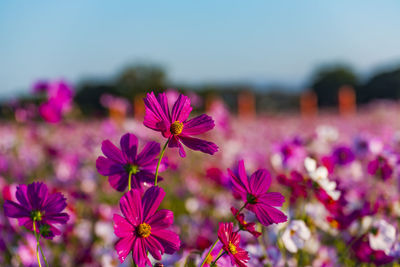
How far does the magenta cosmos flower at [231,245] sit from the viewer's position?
0.78 metres

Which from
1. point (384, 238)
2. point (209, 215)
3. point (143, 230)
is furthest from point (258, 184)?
point (209, 215)

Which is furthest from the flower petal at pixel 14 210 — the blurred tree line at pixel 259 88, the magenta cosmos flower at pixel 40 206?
the blurred tree line at pixel 259 88

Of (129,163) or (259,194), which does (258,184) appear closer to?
(259,194)

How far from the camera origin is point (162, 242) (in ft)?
2.58

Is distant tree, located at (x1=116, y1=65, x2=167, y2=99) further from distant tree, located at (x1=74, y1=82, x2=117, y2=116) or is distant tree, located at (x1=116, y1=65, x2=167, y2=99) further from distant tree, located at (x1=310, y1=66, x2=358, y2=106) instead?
distant tree, located at (x1=310, y1=66, x2=358, y2=106)

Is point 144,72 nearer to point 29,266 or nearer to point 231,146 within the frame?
point 231,146

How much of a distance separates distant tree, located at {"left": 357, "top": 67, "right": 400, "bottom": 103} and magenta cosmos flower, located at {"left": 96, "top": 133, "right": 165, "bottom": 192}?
19.5 meters

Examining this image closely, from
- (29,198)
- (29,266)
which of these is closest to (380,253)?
(29,198)

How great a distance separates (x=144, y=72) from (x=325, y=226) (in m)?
23.5

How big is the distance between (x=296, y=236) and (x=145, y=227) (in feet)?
1.78

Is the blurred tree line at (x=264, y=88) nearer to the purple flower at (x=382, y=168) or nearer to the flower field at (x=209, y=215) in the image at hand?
the flower field at (x=209, y=215)

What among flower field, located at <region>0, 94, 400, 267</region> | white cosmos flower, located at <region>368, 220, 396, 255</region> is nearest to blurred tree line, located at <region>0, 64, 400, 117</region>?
flower field, located at <region>0, 94, 400, 267</region>

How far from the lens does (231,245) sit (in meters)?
0.79

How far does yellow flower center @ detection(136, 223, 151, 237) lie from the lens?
0.78 metres
